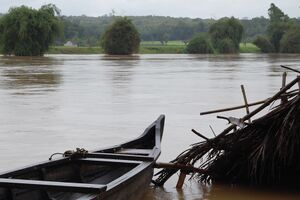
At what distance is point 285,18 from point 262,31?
133ft

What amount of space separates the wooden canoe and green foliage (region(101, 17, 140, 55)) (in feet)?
204

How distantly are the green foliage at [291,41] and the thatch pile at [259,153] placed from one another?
245ft

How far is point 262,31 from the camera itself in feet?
469

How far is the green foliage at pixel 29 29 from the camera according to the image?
60438mm

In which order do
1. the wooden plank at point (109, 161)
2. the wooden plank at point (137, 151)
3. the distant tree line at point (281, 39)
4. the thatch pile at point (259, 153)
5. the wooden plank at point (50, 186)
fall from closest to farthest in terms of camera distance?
the wooden plank at point (50, 186) → the wooden plank at point (109, 161) → the thatch pile at point (259, 153) → the wooden plank at point (137, 151) → the distant tree line at point (281, 39)

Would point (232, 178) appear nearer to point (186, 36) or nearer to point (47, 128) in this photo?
point (47, 128)

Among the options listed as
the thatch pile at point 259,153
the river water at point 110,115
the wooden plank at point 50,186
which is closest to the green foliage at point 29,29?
the river water at point 110,115

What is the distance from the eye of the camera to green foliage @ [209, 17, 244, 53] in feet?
275

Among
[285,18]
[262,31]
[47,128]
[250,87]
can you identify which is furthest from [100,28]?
[47,128]

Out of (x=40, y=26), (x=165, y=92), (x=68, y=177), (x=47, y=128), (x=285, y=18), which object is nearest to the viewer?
(x=68, y=177)

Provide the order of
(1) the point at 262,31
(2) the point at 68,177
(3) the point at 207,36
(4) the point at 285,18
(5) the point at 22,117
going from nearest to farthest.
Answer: (2) the point at 68,177
(5) the point at 22,117
(3) the point at 207,36
(4) the point at 285,18
(1) the point at 262,31

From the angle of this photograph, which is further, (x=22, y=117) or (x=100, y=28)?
(x=100, y=28)

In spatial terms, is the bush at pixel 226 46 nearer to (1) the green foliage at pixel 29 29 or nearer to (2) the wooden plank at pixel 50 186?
(1) the green foliage at pixel 29 29

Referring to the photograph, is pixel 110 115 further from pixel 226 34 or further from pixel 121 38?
pixel 226 34
